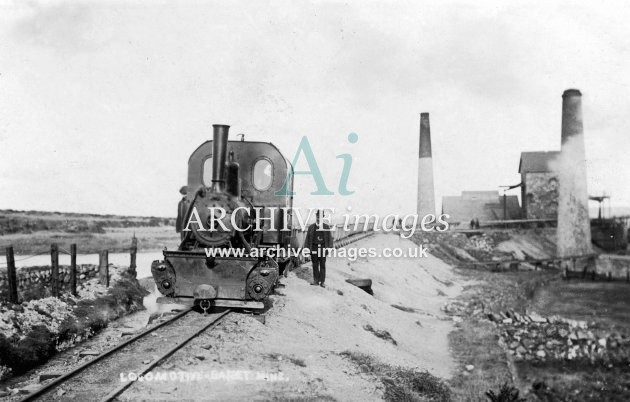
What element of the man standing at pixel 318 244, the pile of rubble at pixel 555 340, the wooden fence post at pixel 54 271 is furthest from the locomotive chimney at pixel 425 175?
the wooden fence post at pixel 54 271

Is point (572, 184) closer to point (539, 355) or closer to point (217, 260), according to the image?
point (539, 355)

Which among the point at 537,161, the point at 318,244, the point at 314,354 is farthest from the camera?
the point at 537,161

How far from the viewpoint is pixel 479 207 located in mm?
51094

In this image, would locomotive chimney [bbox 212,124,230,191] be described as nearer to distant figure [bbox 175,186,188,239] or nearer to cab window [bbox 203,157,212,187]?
distant figure [bbox 175,186,188,239]

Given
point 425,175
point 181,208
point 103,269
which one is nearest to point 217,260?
point 181,208

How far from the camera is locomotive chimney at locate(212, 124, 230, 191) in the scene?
8.58 meters

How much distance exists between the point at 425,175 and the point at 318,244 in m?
33.3

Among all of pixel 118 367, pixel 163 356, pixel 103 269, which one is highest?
pixel 103 269

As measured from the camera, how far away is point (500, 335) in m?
12.6

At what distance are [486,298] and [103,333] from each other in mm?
13714

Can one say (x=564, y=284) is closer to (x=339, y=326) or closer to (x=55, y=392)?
(x=339, y=326)

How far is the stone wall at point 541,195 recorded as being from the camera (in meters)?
45.9

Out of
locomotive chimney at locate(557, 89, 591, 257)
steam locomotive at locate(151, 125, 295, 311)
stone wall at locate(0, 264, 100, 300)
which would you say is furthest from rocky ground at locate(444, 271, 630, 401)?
locomotive chimney at locate(557, 89, 591, 257)

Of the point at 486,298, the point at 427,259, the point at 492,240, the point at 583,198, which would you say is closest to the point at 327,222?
the point at 486,298
